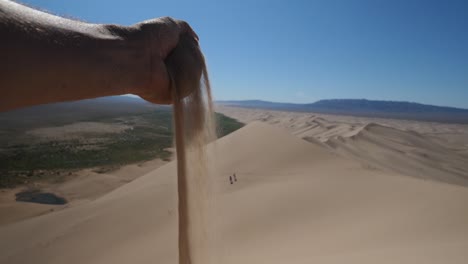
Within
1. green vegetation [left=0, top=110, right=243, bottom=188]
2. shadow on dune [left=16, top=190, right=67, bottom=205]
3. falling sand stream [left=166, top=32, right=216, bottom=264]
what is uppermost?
falling sand stream [left=166, top=32, right=216, bottom=264]

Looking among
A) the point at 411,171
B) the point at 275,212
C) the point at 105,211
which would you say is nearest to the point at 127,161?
the point at 105,211

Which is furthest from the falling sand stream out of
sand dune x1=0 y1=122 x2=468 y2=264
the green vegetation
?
the green vegetation

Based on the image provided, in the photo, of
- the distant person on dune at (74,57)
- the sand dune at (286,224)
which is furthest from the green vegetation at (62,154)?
the distant person on dune at (74,57)

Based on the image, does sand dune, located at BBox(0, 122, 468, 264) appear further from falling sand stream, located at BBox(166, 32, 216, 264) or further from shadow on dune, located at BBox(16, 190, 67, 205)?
shadow on dune, located at BBox(16, 190, 67, 205)

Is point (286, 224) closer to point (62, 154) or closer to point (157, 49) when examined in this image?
point (157, 49)

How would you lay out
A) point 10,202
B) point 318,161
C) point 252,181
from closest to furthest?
point 252,181, point 318,161, point 10,202

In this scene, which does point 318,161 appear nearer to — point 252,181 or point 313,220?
point 252,181
